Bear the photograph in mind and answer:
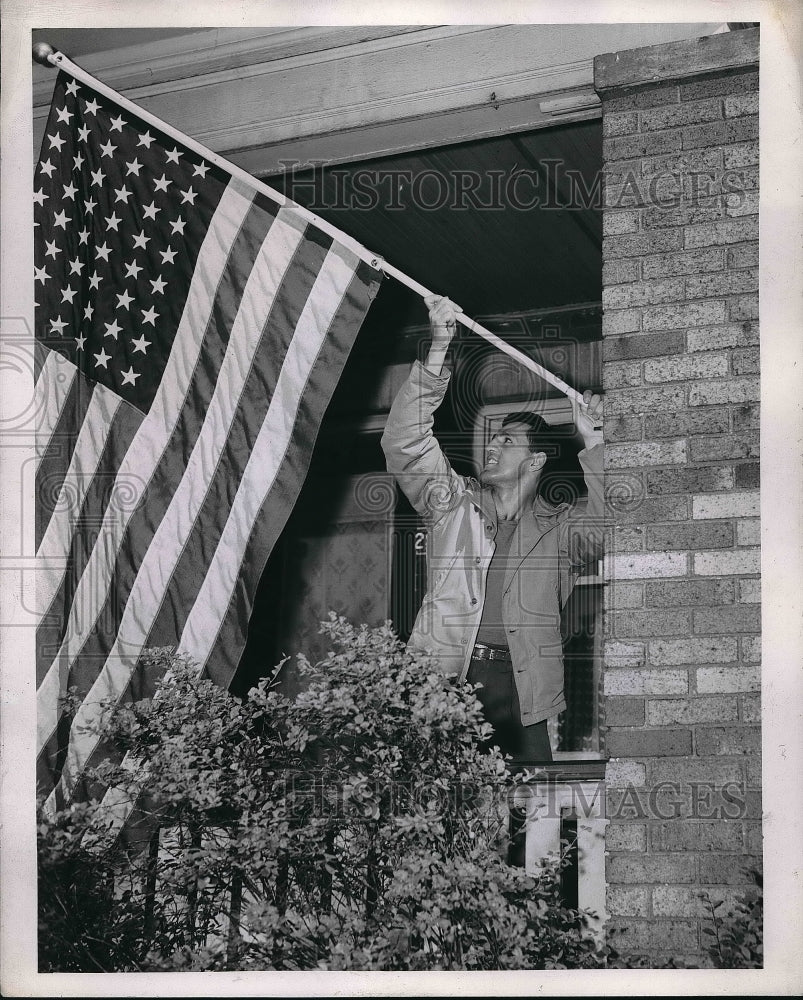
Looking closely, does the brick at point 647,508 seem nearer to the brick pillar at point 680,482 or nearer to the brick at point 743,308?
the brick pillar at point 680,482

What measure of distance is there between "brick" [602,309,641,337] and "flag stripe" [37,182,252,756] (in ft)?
5.04

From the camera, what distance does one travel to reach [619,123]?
5.62 meters

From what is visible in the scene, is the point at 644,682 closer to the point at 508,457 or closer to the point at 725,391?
the point at 725,391

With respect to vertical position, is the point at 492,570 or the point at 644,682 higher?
the point at 492,570

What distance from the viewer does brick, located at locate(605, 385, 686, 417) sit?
211 inches

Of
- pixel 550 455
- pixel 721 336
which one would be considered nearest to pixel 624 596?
pixel 721 336

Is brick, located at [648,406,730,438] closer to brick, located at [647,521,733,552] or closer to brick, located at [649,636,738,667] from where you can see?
brick, located at [647,521,733,552]

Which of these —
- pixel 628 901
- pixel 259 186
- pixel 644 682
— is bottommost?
pixel 628 901

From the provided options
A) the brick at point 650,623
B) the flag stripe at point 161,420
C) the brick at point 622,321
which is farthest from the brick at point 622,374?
the flag stripe at point 161,420

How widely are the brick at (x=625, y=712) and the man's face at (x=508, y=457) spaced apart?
1320 millimetres

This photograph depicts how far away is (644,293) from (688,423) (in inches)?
21.7

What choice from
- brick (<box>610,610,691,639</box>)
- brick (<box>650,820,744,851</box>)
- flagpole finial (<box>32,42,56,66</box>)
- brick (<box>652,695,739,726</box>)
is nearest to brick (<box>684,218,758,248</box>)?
brick (<box>610,610,691,639</box>)

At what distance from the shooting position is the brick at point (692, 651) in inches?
202

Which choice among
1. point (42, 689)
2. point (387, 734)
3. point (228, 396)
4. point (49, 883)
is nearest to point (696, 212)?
point (228, 396)
